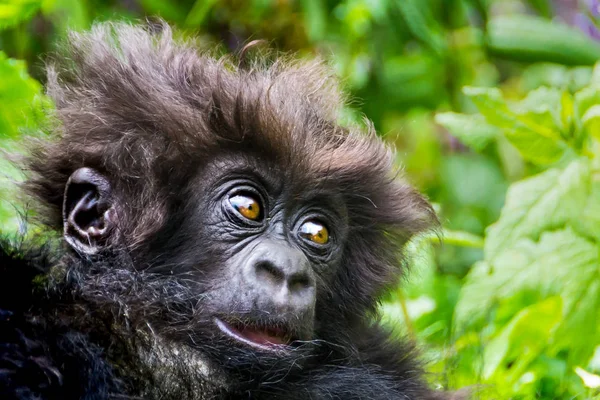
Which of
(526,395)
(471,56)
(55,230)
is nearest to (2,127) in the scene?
(55,230)

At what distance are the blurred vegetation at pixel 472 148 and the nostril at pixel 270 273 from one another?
958 mm

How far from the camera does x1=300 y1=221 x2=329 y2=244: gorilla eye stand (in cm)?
330

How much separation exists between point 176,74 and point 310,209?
27.2 inches

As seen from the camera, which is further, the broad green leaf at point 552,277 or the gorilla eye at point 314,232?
the broad green leaf at point 552,277

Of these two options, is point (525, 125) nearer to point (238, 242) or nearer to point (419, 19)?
point (238, 242)

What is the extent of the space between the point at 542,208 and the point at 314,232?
3.23 ft

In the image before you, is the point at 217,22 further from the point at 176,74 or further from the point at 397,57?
the point at 176,74

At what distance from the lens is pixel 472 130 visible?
4117 mm

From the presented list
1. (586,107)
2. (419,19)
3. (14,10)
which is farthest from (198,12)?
(586,107)

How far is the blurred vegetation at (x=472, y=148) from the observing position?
3621 millimetres

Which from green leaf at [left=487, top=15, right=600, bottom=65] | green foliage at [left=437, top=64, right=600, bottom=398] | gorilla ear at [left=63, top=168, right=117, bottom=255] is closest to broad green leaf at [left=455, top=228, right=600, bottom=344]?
green foliage at [left=437, top=64, right=600, bottom=398]

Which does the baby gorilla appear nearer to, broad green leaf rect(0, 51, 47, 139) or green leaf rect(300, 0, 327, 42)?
broad green leaf rect(0, 51, 47, 139)

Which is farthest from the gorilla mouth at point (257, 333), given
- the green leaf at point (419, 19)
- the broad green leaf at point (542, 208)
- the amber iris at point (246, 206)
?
the green leaf at point (419, 19)

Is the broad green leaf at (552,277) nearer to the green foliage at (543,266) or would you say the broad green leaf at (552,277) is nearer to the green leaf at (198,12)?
the green foliage at (543,266)
